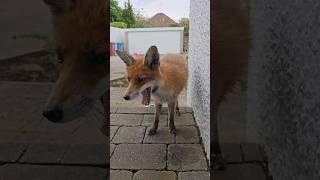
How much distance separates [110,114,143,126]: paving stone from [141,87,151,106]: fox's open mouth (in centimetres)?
9

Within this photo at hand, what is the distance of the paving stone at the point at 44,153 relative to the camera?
794 mm

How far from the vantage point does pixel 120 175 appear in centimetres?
129

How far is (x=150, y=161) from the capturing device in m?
1.48

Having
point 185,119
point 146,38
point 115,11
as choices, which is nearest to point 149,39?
point 146,38

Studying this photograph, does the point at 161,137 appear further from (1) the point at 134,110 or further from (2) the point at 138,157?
Result: (2) the point at 138,157

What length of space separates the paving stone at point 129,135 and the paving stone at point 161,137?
1.6 inches

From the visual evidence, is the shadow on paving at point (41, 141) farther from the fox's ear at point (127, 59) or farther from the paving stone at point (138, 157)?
the fox's ear at point (127, 59)

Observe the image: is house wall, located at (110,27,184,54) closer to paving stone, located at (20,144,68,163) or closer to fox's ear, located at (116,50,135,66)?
fox's ear, located at (116,50,135,66)

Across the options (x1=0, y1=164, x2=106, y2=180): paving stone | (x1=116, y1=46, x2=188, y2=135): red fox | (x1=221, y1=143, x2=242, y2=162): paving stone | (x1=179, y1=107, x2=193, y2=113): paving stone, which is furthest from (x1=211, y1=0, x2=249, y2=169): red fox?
(x1=179, y1=107, x2=193, y2=113): paving stone

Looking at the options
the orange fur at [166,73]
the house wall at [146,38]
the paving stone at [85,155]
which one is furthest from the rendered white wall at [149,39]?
the paving stone at [85,155]

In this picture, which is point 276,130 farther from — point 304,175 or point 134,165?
point 134,165

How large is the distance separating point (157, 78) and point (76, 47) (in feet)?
4.26

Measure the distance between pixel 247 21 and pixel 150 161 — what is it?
0.88 m

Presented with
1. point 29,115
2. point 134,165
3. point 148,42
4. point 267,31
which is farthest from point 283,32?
point 134,165
